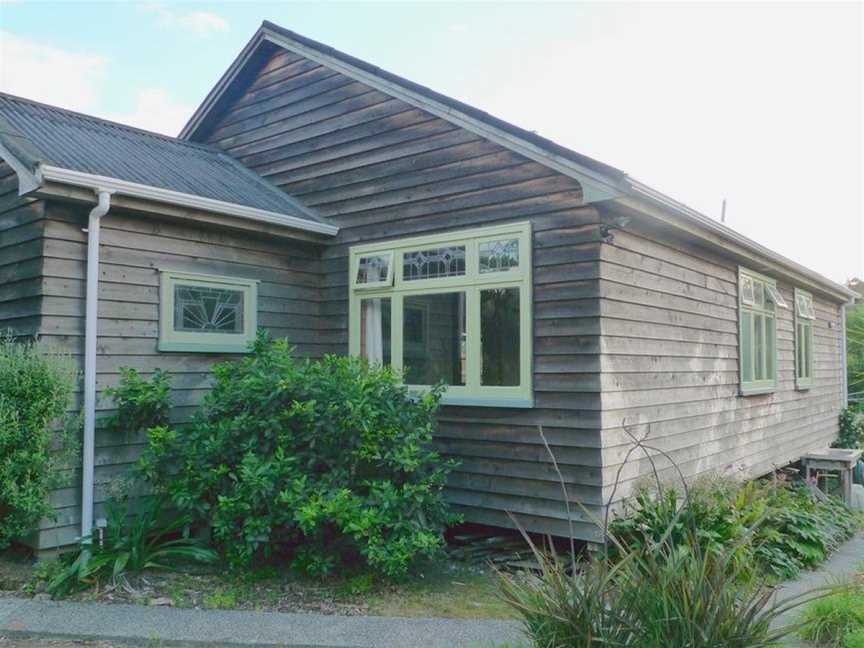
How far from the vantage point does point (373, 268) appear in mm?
7523

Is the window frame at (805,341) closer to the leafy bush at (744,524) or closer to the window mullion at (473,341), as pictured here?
the leafy bush at (744,524)

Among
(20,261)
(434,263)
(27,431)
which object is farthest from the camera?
(434,263)

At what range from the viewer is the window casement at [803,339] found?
38.2ft

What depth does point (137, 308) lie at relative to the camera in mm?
6348

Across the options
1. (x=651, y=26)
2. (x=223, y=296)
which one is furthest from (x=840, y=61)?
(x=223, y=296)

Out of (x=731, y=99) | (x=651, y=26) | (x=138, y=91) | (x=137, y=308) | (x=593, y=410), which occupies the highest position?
(x=731, y=99)

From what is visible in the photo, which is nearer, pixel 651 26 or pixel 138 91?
pixel 651 26

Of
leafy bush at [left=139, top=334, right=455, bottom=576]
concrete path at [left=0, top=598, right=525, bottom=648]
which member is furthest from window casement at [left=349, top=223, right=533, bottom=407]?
concrete path at [left=0, top=598, right=525, bottom=648]

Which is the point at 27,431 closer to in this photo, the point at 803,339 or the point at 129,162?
the point at 129,162

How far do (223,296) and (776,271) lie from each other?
764 centimetres

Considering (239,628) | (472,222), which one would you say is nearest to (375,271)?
(472,222)

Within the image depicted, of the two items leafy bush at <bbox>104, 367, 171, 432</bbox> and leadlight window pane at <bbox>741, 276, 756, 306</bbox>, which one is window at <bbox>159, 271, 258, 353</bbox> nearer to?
leafy bush at <bbox>104, 367, 171, 432</bbox>

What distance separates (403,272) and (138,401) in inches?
108

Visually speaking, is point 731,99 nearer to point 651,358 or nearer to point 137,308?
point 651,358
